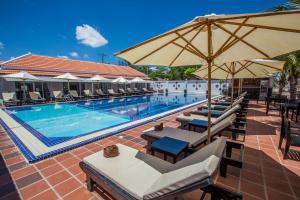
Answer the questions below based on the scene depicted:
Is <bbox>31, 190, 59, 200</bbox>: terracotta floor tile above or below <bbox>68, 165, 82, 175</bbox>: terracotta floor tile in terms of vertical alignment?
below

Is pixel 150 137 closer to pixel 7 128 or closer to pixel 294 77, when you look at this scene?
pixel 7 128

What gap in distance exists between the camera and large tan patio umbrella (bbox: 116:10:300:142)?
2.04m

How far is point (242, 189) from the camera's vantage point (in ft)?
8.67

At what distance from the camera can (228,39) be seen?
9.12 ft

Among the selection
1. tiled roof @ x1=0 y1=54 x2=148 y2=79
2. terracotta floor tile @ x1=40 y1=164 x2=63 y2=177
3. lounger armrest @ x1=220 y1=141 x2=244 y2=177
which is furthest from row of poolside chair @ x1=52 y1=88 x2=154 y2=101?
lounger armrest @ x1=220 y1=141 x2=244 y2=177

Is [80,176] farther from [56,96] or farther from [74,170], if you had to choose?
[56,96]

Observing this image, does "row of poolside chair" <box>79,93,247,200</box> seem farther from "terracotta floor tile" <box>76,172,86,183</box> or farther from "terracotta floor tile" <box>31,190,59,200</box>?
"terracotta floor tile" <box>31,190,59,200</box>

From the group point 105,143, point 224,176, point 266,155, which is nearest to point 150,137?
point 105,143

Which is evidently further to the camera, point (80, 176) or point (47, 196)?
point (80, 176)

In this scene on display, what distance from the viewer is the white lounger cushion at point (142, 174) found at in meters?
1.38

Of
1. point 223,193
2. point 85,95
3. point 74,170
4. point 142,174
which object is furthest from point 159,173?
point 85,95

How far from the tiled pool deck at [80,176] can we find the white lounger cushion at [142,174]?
1.95 ft

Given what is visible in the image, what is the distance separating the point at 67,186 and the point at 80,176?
0.30 meters

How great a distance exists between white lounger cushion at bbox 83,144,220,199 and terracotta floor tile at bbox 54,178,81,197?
58 centimetres
